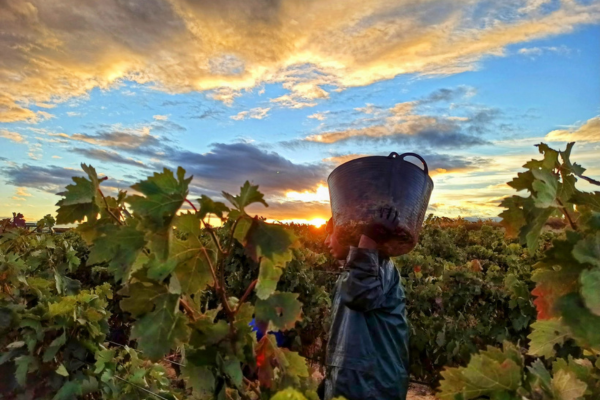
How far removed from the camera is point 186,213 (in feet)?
3.59

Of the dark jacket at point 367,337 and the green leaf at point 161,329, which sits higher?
the green leaf at point 161,329

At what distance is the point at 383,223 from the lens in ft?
9.21

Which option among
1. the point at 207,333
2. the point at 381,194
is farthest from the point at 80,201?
the point at 381,194

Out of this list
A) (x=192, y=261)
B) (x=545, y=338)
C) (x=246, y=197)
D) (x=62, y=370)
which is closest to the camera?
(x=246, y=197)

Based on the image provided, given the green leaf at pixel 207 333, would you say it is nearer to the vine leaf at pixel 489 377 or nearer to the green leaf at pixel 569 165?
the vine leaf at pixel 489 377

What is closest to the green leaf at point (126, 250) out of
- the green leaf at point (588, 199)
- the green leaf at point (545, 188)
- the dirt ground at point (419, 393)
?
the green leaf at point (545, 188)

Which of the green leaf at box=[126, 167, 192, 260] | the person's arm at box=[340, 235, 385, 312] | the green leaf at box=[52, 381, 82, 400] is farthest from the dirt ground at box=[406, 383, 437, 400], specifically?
the green leaf at box=[126, 167, 192, 260]

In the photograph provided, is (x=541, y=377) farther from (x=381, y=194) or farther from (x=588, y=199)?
(x=381, y=194)

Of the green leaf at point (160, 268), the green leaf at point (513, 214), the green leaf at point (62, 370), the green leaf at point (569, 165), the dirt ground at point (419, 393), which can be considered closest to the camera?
the green leaf at point (160, 268)

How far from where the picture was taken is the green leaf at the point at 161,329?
1.07 metres

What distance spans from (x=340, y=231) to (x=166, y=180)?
6.85 ft

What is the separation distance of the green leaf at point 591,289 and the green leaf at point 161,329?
811mm

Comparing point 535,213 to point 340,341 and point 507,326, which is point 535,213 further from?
point 507,326

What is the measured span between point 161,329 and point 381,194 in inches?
75.1
